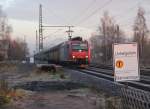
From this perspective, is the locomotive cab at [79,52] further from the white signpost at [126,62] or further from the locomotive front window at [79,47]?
the white signpost at [126,62]

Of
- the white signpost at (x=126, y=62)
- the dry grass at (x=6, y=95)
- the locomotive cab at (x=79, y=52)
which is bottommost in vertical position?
the dry grass at (x=6, y=95)

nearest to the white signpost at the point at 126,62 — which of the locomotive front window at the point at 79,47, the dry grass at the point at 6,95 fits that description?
the dry grass at the point at 6,95

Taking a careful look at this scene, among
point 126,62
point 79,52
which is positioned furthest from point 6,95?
point 79,52

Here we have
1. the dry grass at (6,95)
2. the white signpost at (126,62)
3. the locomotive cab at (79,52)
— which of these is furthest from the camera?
the locomotive cab at (79,52)

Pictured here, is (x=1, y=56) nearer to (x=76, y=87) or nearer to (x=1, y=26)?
(x=1, y=26)

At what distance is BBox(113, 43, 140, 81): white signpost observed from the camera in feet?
40.1

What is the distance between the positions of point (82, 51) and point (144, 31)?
55.1 meters

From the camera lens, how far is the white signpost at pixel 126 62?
1223cm

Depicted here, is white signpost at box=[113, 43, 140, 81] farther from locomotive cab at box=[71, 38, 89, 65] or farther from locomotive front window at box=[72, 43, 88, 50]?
locomotive front window at box=[72, 43, 88, 50]

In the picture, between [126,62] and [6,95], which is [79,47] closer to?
[6,95]

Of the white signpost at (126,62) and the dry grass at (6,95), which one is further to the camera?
the dry grass at (6,95)

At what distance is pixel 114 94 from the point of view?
18.7 m

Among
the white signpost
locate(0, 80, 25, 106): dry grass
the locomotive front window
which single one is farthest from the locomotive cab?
the white signpost

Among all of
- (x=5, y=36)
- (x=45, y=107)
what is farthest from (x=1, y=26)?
(x=45, y=107)
